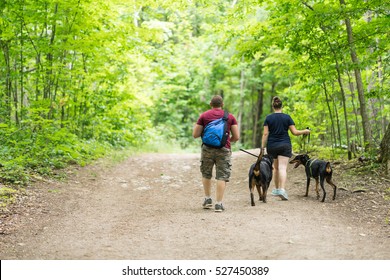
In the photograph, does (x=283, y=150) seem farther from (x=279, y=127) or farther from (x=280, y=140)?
(x=279, y=127)

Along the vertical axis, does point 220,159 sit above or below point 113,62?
below

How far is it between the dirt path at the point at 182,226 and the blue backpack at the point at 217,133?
122 centimetres

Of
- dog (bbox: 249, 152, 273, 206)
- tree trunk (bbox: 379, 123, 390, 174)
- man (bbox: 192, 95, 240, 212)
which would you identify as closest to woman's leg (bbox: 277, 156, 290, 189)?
dog (bbox: 249, 152, 273, 206)

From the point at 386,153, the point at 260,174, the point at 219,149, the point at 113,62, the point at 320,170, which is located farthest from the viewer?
the point at 113,62

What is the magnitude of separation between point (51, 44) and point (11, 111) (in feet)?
7.56

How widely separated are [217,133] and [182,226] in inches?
69.5

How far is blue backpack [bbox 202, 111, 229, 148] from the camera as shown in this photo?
7.02 m

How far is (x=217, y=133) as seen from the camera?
7.02 m

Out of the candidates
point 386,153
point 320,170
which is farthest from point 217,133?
point 386,153

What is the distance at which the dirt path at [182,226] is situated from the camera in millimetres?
4859

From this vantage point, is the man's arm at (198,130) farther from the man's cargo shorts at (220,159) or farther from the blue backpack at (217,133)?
the man's cargo shorts at (220,159)

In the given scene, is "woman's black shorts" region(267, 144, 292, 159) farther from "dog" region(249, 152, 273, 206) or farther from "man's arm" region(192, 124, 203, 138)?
"man's arm" region(192, 124, 203, 138)

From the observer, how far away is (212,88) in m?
29.1

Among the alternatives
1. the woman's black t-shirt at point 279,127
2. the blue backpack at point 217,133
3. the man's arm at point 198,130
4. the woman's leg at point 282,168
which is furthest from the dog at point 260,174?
the man's arm at point 198,130
